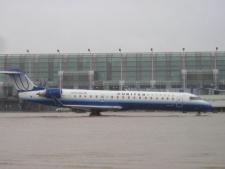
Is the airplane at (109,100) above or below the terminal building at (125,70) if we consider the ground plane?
below

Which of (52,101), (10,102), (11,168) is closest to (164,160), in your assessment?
(11,168)

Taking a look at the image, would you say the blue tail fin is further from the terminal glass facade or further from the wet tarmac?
the terminal glass facade

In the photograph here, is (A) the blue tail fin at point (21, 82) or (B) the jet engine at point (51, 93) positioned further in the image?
(A) the blue tail fin at point (21, 82)

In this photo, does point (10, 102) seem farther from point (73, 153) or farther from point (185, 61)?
point (73, 153)

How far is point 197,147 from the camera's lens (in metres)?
14.7

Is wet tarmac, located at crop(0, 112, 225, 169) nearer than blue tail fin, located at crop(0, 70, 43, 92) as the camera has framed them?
Yes

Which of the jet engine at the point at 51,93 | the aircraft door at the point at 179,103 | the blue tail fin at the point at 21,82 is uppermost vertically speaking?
the blue tail fin at the point at 21,82

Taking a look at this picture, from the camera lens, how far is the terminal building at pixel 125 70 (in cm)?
8212

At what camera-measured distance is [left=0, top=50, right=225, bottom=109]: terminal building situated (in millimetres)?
82125

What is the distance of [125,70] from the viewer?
8525 cm

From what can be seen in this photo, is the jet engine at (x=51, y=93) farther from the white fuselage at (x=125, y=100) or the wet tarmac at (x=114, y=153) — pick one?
the wet tarmac at (x=114, y=153)

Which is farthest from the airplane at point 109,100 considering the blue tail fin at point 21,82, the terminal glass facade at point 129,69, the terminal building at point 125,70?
the terminal glass facade at point 129,69

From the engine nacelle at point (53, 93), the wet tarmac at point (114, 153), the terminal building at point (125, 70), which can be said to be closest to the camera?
the wet tarmac at point (114, 153)

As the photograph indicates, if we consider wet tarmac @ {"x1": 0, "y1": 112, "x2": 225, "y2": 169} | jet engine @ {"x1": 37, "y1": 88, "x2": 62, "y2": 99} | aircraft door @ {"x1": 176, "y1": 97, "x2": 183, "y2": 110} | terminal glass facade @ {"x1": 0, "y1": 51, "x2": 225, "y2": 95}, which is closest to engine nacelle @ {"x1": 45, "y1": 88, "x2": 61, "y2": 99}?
jet engine @ {"x1": 37, "y1": 88, "x2": 62, "y2": 99}
